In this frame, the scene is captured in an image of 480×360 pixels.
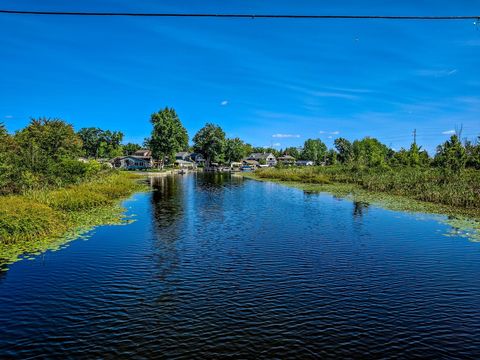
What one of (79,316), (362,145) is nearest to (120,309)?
(79,316)

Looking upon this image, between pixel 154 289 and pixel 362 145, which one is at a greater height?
pixel 362 145

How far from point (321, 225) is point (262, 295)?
15225 millimetres

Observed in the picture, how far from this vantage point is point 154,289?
1352 centimetres

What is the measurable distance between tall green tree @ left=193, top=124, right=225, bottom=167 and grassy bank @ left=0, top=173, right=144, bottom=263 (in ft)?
430

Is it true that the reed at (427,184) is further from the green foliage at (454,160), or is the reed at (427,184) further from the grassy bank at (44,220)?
the grassy bank at (44,220)

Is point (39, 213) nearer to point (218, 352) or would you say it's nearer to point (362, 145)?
point (218, 352)

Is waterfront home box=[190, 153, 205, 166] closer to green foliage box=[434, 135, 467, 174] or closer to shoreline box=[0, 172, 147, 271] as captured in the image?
green foliage box=[434, 135, 467, 174]

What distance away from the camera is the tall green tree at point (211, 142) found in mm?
163250

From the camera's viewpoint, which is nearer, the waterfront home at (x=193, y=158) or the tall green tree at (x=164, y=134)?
the tall green tree at (x=164, y=134)

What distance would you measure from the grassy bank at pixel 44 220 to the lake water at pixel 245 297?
1708mm

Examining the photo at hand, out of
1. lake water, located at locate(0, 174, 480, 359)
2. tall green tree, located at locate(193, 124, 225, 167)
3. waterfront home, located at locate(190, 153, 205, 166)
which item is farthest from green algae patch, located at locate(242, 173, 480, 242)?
waterfront home, located at locate(190, 153, 205, 166)

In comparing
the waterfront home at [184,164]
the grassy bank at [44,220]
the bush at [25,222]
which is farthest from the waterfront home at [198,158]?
the bush at [25,222]

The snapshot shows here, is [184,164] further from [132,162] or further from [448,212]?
[448,212]

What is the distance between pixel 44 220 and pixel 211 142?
144062 mm
